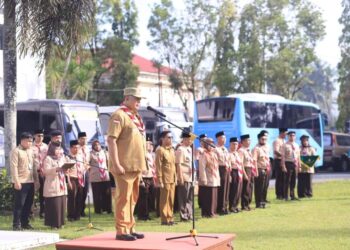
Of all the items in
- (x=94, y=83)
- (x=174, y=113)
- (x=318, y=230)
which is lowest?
(x=318, y=230)

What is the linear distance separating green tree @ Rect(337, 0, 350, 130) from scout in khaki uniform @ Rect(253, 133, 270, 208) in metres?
29.7

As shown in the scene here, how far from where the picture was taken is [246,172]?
14.9 m

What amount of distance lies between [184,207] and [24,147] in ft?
10.5

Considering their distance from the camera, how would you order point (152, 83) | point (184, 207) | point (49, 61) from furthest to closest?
point (152, 83), point (49, 61), point (184, 207)

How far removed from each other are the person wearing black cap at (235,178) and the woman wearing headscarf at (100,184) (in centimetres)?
263

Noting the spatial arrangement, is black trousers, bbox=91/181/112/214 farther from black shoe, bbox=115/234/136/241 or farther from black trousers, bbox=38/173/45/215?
black shoe, bbox=115/234/136/241

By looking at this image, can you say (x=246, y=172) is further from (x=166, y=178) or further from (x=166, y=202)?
(x=166, y=202)

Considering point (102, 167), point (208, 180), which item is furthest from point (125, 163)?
point (102, 167)

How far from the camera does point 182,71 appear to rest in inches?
1730

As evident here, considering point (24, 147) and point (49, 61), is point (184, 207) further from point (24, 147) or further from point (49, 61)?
point (49, 61)

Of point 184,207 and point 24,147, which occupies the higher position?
point 24,147

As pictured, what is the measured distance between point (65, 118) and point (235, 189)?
27.0 feet

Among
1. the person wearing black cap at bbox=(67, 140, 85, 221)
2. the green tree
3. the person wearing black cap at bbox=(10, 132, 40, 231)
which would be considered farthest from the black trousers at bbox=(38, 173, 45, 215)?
the green tree

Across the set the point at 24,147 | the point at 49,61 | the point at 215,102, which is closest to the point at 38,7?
the point at 49,61
